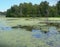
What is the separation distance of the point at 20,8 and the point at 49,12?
1159 cm

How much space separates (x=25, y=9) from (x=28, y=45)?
54.7m

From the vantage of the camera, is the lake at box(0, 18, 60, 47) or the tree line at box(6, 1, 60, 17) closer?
the lake at box(0, 18, 60, 47)

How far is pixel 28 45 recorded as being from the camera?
828 centimetres

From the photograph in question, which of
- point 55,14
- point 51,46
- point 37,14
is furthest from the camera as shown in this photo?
point 37,14

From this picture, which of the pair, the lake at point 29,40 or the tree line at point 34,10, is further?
the tree line at point 34,10

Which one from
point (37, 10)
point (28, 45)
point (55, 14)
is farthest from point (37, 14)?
point (28, 45)

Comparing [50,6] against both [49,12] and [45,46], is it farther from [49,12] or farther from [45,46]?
[45,46]

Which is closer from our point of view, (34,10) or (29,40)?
(29,40)

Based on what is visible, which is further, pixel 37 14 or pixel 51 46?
pixel 37 14

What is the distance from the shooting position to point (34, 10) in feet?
204

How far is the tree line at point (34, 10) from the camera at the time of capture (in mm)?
57594

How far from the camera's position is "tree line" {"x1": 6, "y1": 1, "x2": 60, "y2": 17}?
189ft

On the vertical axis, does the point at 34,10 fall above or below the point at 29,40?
below

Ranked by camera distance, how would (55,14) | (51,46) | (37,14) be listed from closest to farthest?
(51,46) → (55,14) → (37,14)
